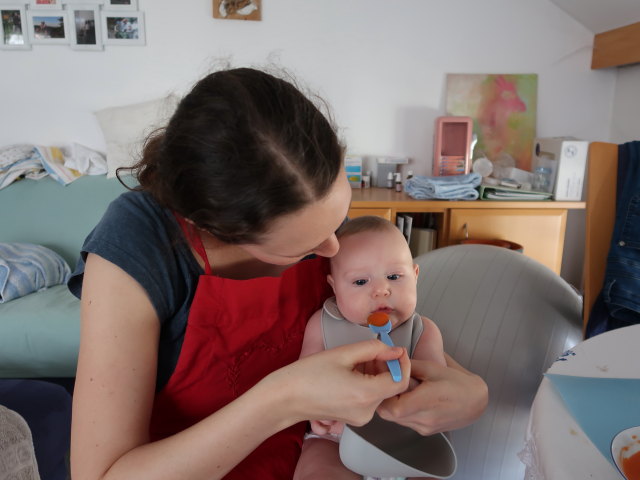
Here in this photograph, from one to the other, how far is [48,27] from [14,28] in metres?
0.19

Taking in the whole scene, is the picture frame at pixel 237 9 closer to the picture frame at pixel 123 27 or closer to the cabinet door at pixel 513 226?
the picture frame at pixel 123 27

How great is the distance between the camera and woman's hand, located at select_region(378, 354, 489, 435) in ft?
2.55

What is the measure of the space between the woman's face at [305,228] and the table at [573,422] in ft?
1.49

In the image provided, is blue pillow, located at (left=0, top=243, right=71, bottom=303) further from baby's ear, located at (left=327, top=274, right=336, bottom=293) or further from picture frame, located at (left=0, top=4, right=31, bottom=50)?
baby's ear, located at (left=327, top=274, right=336, bottom=293)

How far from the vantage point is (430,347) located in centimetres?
104

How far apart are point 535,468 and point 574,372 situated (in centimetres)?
19

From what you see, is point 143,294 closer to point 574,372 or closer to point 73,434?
point 73,434

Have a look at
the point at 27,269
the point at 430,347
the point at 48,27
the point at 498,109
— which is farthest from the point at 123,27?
the point at 430,347

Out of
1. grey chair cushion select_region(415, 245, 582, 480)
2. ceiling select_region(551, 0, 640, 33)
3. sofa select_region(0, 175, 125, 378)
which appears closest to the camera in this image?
grey chair cushion select_region(415, 245, 582, 480)

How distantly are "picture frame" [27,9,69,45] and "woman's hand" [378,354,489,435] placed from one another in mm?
2878

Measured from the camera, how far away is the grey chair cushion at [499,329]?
112 centimetres

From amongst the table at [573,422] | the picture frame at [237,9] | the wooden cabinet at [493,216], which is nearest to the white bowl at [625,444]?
the table at [573,422]

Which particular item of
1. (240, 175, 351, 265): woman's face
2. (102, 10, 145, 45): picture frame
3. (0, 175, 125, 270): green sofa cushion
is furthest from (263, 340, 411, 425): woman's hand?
(102, 10, 145, 45): picture frame

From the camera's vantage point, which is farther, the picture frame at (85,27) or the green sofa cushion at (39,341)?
the picture frame at (85,27)
